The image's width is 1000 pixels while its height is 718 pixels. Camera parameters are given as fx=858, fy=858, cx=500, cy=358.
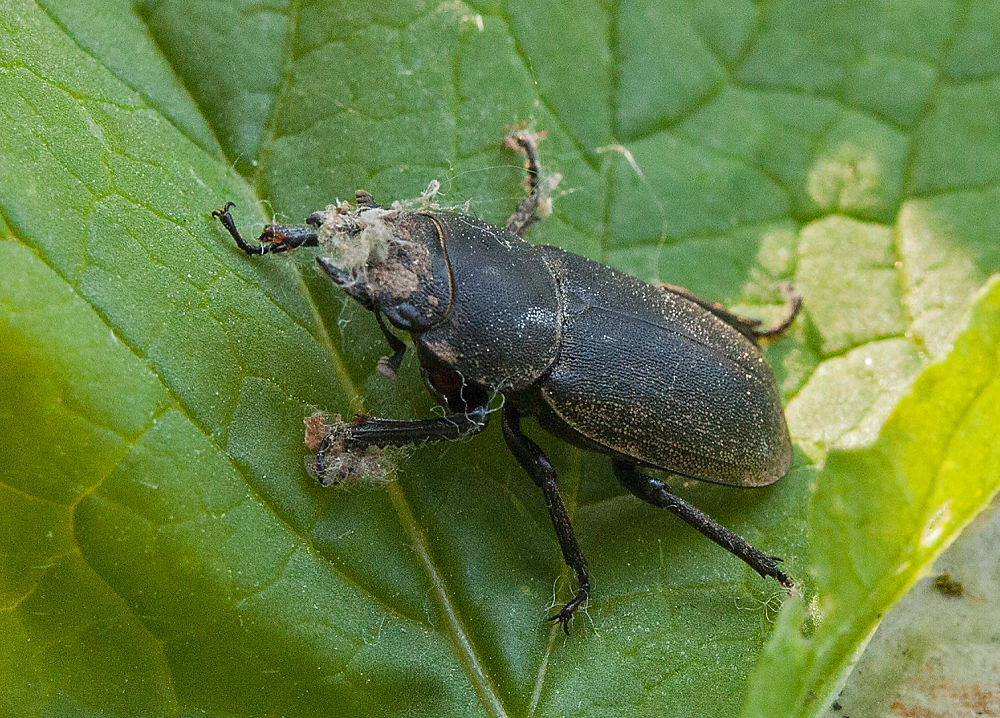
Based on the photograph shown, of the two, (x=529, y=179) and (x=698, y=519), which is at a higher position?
(x=529, y=179)

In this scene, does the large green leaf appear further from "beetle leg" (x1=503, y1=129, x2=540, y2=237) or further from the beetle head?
the beetle head

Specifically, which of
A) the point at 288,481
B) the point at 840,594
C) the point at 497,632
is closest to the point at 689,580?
the point at 497,632

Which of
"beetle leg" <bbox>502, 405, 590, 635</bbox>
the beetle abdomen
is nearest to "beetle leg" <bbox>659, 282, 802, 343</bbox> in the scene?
the beetle abdomen

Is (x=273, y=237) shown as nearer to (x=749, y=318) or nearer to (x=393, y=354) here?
(x=393, y=354)

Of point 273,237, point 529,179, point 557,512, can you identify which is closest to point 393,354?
point 273,237

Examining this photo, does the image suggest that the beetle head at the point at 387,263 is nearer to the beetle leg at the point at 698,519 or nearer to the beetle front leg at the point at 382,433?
the beetle front leg at the point at 382,433

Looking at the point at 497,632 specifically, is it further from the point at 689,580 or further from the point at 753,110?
the point at 753,110
